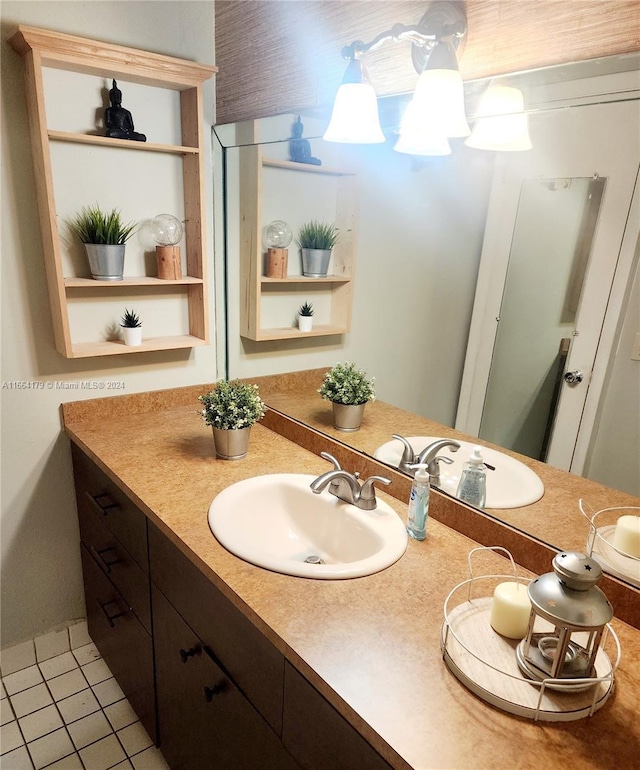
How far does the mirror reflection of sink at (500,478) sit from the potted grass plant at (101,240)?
3.48 feet

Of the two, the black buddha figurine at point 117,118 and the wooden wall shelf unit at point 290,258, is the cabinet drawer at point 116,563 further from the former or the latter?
the black buddha figurine at point 117,118

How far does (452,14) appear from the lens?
106 cm

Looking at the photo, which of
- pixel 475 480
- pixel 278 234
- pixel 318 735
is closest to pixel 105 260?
pixel 278 234

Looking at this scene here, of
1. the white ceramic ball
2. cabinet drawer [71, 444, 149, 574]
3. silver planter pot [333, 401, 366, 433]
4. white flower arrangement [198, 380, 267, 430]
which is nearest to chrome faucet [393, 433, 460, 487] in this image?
silver planter pot [333, 401, 366, 433]

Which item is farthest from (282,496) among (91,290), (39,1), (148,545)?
(39,1)

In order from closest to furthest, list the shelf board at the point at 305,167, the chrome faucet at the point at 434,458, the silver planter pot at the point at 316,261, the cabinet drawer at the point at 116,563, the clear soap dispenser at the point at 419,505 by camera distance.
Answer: the clear soap dispenser at the point at 419,505
the chrome faucet at the point at 434,458
the cabinet drawer at the point at 116,563
the shelf board at the point at 305,167
the silver planter pot at the point at 316,261

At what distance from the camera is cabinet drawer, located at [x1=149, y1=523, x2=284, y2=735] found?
3.03 ft

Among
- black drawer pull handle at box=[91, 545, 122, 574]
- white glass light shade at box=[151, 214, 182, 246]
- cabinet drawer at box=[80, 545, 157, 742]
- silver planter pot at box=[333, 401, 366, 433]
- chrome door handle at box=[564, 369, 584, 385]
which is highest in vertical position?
white glass light shade at box=[151, 214, 182, 246]

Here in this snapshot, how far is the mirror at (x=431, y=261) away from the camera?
94 cm

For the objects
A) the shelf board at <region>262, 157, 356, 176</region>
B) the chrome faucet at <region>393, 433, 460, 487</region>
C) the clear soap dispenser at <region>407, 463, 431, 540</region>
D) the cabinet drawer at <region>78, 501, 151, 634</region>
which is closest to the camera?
the clear soap dispenser at <region>407, 463, 431, 540</region>

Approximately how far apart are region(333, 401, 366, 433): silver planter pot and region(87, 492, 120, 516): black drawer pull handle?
683 mm

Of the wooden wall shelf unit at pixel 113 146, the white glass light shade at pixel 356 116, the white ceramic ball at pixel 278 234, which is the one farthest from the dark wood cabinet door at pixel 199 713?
the white glass light shade at pixel 356 116

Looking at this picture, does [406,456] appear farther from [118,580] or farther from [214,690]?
[118,580]

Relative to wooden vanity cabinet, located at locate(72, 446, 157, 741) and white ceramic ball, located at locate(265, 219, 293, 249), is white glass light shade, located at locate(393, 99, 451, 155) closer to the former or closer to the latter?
white ceramic ball, located at locate(265, 219, 293, 249)
